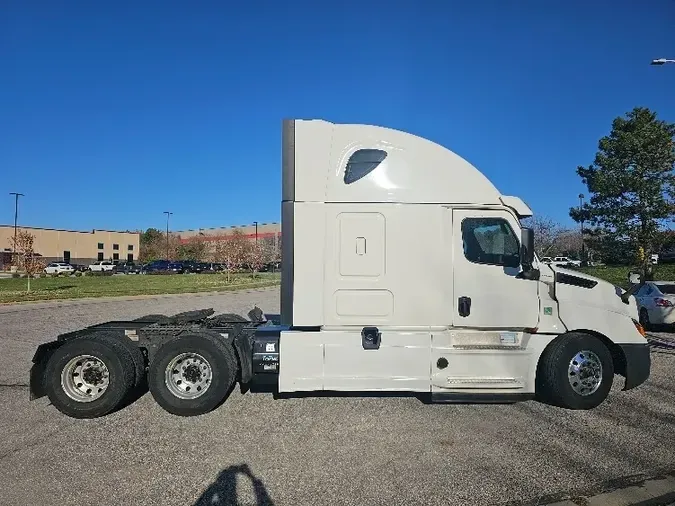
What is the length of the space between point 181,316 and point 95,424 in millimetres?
1785

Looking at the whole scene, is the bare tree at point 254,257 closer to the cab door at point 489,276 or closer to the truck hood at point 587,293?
the cab door at point 489,276

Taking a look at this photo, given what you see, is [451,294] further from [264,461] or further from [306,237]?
[264,461]

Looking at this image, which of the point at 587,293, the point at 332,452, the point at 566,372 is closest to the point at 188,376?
the point at 332,452

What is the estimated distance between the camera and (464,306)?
5.85 m

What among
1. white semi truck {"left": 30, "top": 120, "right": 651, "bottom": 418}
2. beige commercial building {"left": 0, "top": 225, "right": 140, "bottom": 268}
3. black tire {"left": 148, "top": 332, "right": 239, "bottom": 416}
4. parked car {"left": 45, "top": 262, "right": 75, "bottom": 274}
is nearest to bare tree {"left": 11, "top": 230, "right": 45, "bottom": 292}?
white semi truck {"left": 30, "top": 120, "right": 651, "bottom": 418}

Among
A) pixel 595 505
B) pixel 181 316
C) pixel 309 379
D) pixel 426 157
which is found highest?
pixel 426 157

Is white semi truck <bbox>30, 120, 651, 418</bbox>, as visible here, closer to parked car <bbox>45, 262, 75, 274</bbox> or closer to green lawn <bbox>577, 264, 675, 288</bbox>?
green lawn <bbox>577, 264, 675, 288</bbox>

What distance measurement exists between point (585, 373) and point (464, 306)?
1.74 m

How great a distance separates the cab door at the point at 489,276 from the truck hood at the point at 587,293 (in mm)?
361

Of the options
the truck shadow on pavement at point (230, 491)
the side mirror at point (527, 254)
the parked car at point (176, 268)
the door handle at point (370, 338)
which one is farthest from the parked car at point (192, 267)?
the truck shadow on pavement at point (230, 491)

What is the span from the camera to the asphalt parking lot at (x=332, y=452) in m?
3.95

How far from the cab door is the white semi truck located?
0.02m

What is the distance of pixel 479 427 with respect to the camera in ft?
18.0

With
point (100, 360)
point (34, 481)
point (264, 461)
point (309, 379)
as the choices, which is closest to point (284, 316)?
point (309, 379)
